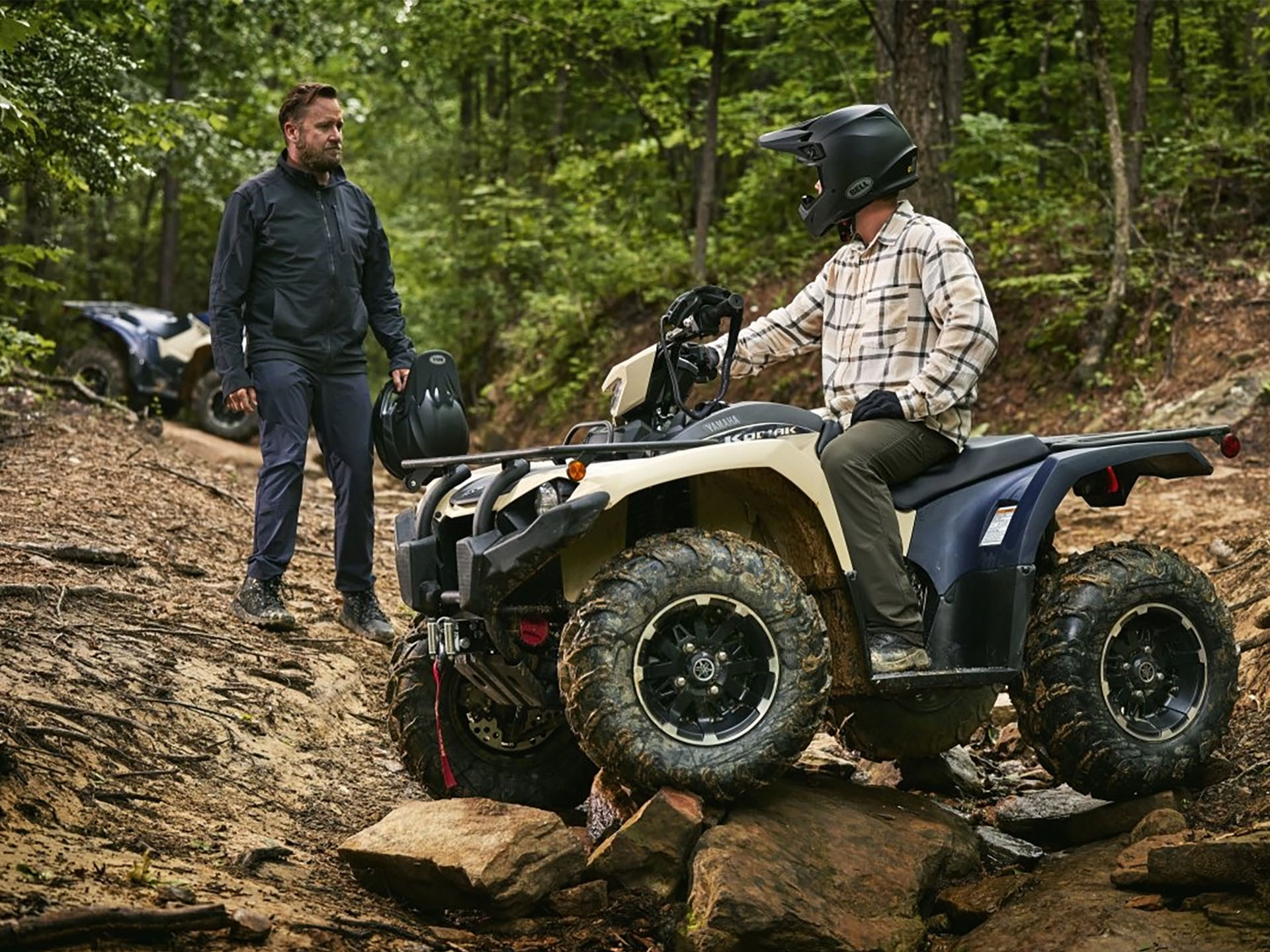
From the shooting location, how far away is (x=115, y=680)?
17.7 feet

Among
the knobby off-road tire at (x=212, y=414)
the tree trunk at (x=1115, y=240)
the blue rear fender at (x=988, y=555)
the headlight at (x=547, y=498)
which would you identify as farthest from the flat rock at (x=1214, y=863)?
the knobby off-road tire at (x=212, y=414)

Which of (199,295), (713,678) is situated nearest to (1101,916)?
(713,678)

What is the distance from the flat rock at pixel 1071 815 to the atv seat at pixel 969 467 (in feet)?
4.08

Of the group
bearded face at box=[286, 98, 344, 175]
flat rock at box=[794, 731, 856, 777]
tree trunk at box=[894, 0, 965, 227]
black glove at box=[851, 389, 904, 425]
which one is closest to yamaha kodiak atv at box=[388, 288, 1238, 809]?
black glove at box=[851, 389, 904, 425]

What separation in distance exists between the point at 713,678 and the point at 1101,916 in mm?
1294

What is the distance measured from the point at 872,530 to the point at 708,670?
0.73 metres

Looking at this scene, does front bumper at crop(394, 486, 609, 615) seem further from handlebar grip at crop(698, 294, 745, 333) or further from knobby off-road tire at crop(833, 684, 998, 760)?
knobby off-road tire at crop(833, 684, 998, 760)

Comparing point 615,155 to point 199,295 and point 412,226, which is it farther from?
point 199,295

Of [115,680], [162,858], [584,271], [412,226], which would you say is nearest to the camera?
[162,858]

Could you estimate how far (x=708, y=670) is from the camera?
427cm

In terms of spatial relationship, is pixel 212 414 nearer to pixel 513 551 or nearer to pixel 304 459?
pixel 304 459

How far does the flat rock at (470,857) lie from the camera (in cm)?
410

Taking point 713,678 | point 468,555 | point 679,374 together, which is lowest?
point 713,678

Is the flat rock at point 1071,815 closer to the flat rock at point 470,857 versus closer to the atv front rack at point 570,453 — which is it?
the flat rock at point 470,857
